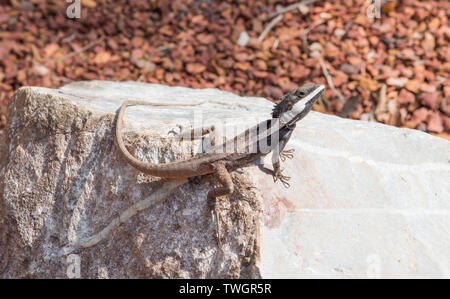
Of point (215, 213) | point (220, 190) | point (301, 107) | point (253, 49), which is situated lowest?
point (215, 213)

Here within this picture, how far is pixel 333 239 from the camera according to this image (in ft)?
12.4

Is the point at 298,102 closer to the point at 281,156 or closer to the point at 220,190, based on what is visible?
the point at 281,156

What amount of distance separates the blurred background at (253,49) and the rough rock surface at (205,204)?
91.0 inches

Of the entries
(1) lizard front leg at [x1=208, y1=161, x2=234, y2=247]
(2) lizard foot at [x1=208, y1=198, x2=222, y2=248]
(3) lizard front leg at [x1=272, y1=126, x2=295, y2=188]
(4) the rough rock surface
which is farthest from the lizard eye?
(2) lizard foot at [x1=208, y1=198, x2=222, y2=248]

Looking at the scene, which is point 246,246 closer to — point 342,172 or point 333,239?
point 333,239

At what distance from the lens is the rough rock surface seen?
3.76m

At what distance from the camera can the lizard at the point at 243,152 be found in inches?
159

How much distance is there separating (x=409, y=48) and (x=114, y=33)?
17.6ft

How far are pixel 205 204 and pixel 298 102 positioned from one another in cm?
135

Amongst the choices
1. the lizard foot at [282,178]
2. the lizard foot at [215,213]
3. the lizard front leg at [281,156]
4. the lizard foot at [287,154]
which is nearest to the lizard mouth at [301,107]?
the lizard front leg at [281,156]

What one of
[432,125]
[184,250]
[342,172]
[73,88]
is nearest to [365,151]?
[342,172]

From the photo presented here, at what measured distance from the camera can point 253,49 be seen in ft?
26.4

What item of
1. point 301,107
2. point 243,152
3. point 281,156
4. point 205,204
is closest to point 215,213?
point 205,204

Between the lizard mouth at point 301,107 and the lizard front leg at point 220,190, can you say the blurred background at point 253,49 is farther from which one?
the lizard front leg at point 220,190
